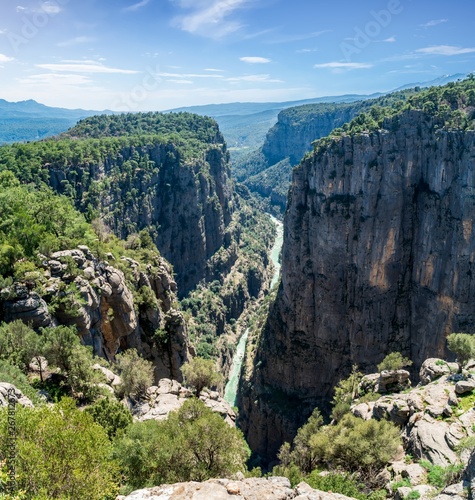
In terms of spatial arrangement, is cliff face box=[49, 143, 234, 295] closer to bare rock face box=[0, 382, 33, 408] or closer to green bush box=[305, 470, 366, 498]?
bare rock face box=[0, 382, 33, 408]

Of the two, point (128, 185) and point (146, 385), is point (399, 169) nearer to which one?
point (146, 385)

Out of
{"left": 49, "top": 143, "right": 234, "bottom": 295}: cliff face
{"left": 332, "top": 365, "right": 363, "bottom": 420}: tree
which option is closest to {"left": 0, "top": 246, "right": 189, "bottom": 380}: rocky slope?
{"left": 332, "top": 365, "right": 363, "bottom": 420}: tree

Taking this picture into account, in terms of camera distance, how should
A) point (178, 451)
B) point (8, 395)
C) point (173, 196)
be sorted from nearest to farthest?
point (8, 395), point (178, 451), point (173, 196)

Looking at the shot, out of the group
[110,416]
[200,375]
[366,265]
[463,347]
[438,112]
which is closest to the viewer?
[110,416]

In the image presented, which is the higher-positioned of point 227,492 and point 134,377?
point 227,492

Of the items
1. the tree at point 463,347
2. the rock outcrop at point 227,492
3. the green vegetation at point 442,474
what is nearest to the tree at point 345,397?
the tree at point 463,347

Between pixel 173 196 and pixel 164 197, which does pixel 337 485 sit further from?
pixel 173 196

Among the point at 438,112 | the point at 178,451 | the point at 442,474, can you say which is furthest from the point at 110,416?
the point at 438,112
